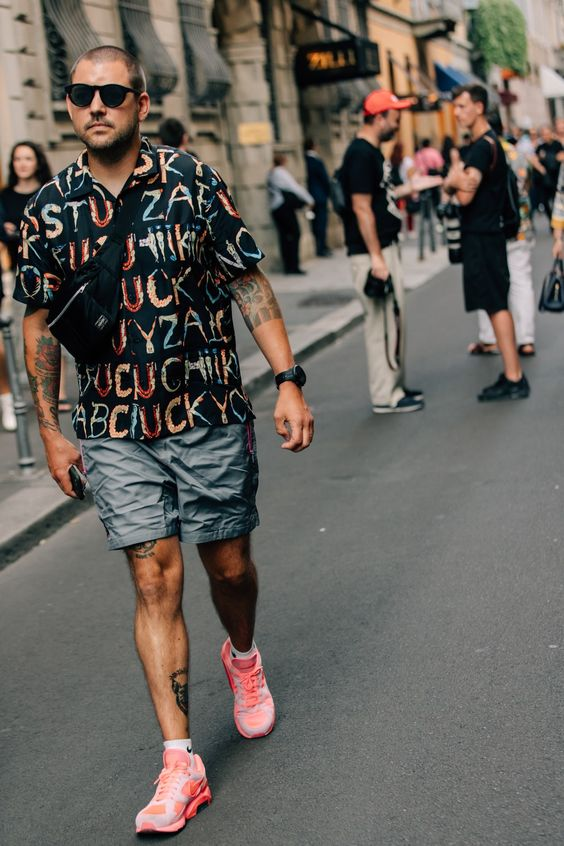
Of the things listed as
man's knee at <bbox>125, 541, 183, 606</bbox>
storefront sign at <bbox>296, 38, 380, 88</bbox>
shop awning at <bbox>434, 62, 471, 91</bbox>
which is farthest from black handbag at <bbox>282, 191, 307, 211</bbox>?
shop awning at <bbox>434, 62, 471, 91</bbox>

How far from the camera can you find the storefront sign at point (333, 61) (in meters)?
24.8

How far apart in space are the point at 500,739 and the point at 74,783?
119cm

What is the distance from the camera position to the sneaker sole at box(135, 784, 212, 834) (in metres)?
3.53

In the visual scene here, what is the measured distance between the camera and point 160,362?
146 inches

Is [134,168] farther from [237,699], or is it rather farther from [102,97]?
[237,699]

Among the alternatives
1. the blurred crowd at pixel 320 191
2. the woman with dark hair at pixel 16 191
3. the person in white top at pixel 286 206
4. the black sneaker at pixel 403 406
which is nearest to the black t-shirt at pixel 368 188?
the blurred crowd at pixel 320 191

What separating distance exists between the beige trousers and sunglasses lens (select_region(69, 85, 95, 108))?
5527mm

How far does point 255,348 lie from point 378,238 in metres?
4.12

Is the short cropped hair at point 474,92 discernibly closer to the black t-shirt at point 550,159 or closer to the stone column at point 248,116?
the stone column at point 248,116

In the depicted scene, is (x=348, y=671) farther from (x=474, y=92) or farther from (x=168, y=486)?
(x=474, y=92)

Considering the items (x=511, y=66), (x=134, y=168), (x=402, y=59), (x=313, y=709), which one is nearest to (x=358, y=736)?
(x=313, y=709)

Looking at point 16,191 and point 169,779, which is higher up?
point 16,191

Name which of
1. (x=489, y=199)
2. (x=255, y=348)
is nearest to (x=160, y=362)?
(x=489, y=199)

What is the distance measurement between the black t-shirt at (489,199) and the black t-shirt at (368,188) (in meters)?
0.54
